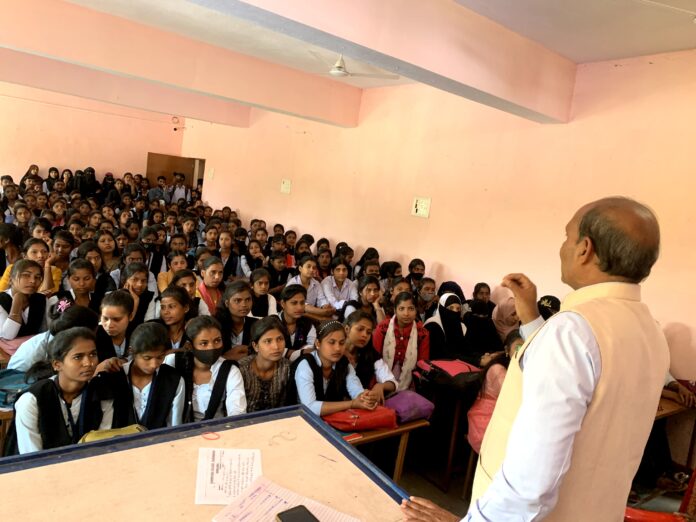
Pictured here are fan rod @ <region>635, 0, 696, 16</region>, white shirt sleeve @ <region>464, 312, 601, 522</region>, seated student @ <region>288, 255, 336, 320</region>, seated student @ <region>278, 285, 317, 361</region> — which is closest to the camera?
white shirt sleeve @ <region>464, 312, 601, 522</region>

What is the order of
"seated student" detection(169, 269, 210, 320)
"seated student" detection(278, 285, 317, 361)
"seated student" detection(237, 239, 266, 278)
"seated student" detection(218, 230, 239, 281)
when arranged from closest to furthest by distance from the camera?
"seated student" detection(278, 285, 317, 361) → "seated student" detection(169, 269, 210, 320) → "seated student" detection(218, 230, 239, 281) → "seated student" detection(237, 239, 266, 278)

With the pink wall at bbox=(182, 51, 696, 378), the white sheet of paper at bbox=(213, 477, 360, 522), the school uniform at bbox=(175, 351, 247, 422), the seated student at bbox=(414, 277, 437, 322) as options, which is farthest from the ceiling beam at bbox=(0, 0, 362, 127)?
the white sheet of paper at bbox=(213, 477, 360, 522)

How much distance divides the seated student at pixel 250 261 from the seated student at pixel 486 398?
130 inches

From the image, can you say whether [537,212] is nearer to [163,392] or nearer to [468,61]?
[468,61]

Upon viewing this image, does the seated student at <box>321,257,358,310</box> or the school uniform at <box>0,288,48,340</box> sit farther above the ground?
the seated student at <box>321,257,358,310</box>

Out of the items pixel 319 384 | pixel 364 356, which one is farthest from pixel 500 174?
pixel 319 384

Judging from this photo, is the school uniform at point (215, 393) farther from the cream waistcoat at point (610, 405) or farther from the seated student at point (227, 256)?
the seated student at point (227, 256)

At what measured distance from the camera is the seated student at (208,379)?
2.37 m

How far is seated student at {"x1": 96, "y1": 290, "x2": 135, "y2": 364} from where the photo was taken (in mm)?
2736

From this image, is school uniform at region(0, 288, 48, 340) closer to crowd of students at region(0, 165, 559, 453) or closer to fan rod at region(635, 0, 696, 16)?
crowd of students at region(0, 165, 559, 453)

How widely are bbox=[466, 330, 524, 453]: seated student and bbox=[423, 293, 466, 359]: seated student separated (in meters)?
0.91

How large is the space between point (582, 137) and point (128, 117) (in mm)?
10506

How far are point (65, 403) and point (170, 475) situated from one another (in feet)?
3.62

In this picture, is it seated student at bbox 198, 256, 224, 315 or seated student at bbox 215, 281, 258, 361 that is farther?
seated student at bbox 198, 256, 224, 315
